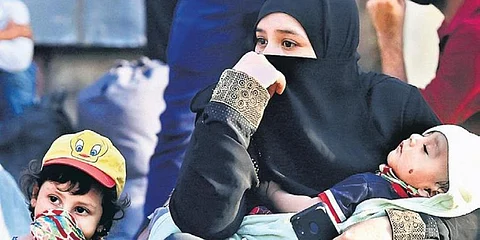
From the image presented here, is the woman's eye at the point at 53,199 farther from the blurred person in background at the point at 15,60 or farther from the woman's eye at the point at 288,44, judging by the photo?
the woman's eye at the point at 288,44

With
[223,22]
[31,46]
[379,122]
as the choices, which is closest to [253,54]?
[223,22]

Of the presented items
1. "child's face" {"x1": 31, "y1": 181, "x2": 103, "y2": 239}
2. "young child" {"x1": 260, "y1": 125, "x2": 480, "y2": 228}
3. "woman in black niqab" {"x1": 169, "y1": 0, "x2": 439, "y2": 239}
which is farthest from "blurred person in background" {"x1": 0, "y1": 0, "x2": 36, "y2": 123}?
"young child" {"x1": 260, "y1": 125, "x2": 480, "y2": 228}

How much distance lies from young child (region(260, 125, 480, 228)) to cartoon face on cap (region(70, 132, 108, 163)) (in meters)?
0.50

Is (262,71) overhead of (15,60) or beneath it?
overhead

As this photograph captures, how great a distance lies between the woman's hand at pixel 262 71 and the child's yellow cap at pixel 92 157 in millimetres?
384

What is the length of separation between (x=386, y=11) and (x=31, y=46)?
93 cm

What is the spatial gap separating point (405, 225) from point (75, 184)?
0.81 metres

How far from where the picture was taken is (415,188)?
7.84ft

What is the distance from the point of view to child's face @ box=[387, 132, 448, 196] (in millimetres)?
2359

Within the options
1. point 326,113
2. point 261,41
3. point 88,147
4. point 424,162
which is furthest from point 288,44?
point 88,147

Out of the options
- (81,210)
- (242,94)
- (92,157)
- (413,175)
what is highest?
(242,94)

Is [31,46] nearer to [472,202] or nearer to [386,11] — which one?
[386,11]

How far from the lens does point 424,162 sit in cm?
238

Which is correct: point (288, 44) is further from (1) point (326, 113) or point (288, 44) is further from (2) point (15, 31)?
(2) point (15, 31)
